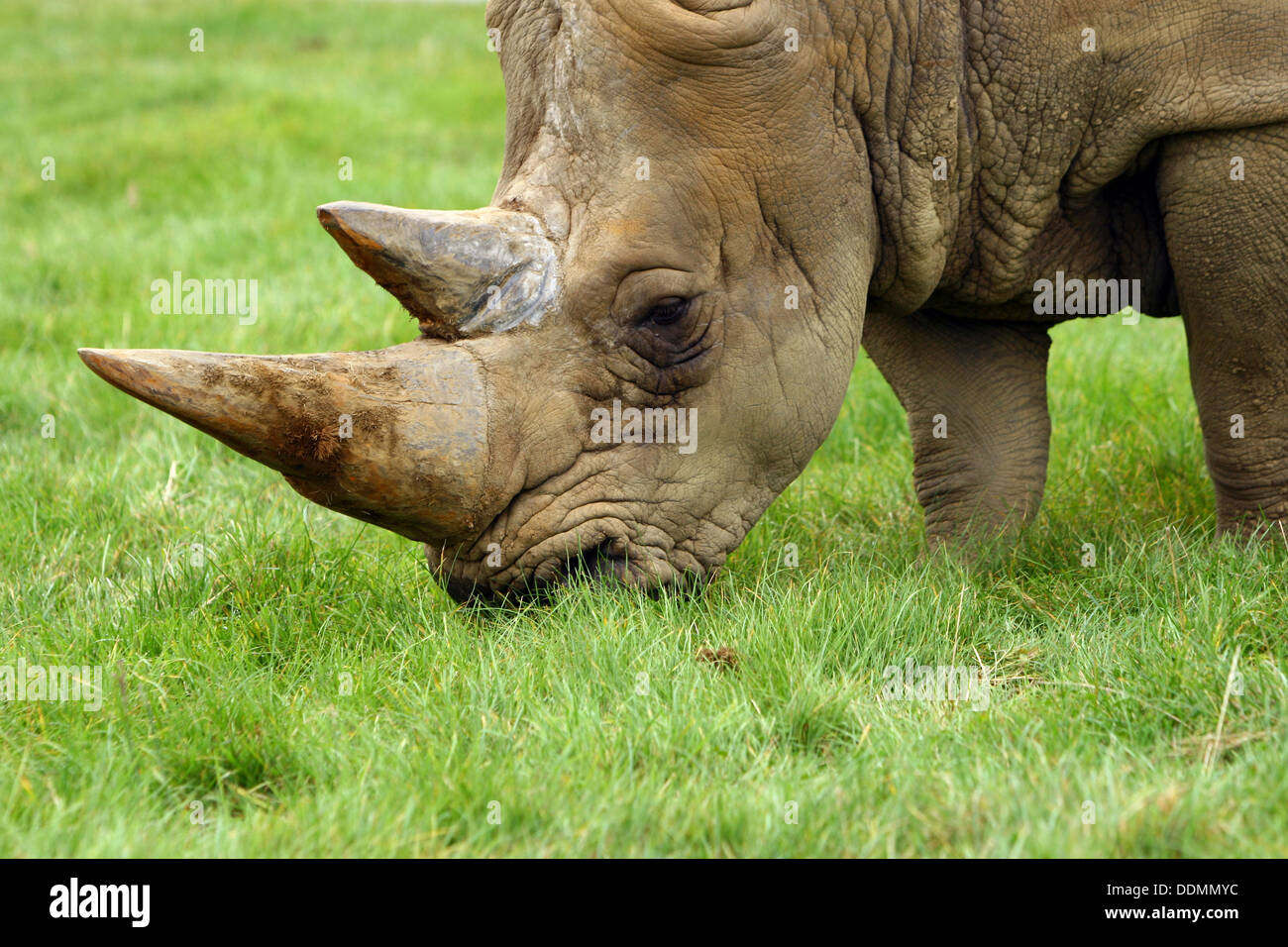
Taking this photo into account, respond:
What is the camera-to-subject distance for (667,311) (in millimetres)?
4027

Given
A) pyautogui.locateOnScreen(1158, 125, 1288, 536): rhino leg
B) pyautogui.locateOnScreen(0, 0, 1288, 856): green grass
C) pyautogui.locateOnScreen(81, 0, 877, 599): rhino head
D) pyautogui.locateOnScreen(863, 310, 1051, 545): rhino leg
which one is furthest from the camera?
pyautogui.locateOnScreen(863, 310, 1051, 545): rhino leg

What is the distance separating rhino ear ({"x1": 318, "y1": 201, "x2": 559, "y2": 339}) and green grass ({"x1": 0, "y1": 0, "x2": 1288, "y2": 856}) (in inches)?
32.3

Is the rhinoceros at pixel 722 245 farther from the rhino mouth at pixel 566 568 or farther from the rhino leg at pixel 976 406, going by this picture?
the rhino leg at pixel 976 406

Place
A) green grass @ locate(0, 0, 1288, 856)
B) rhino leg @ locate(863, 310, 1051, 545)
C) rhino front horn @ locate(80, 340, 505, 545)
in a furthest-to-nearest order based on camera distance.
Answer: rhino leg @ locate(863, 310, 1051, 545), rhino front horn @ locate(80, 340, 505, 545), green grass @ locate(0, 0, 1288, 856)

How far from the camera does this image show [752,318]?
4113 millimetres

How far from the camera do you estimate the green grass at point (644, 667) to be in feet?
9.81

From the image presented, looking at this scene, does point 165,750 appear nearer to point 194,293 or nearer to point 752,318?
point 752,318

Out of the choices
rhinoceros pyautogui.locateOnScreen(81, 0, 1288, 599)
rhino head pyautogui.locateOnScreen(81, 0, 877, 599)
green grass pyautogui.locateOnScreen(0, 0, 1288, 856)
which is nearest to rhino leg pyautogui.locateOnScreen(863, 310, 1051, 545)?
green grass pyautogui.locateOnScreen(0, 0, 1288, 856)

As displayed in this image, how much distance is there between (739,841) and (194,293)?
6.14m

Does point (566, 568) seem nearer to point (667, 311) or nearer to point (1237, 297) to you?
point (667, 311)

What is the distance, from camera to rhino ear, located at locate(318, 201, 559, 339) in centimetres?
375

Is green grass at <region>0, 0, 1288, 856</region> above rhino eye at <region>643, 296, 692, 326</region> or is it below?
below

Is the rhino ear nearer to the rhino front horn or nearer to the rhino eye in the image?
the rhino front horn

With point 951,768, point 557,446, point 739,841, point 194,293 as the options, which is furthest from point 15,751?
point 194,293
